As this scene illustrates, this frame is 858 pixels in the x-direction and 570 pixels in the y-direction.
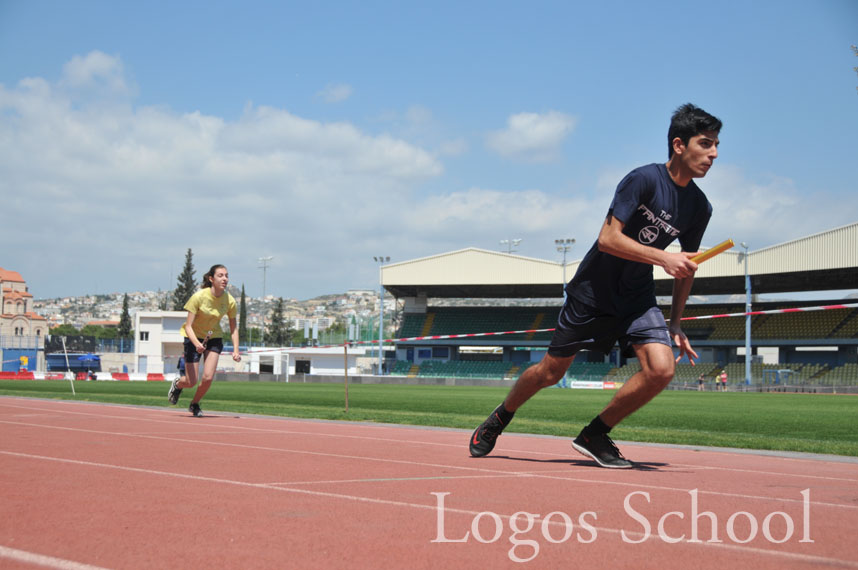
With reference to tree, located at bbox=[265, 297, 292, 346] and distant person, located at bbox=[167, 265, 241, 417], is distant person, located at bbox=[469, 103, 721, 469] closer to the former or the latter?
distant person, located at bbox=[167, 265, 241, 417]

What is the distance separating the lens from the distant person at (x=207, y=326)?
37.2ft

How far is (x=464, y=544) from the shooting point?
3.07m

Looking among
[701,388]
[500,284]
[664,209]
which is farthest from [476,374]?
[664,209]

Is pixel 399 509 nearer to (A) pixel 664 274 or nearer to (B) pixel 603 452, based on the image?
(B) pixel 603 452

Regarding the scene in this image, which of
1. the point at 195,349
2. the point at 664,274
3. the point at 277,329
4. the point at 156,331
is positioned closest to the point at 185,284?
the point at 277,329

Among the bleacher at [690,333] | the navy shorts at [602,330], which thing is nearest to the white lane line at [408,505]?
the navy shorts at [602,330]

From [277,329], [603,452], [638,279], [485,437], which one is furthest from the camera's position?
[277,329]

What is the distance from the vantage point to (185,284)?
423ft

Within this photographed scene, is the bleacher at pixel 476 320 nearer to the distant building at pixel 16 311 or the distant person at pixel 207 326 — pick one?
the distant person at pixel 207 326

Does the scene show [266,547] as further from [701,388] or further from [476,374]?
[476,374]

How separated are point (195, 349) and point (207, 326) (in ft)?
1.24

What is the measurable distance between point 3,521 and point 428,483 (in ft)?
7.25

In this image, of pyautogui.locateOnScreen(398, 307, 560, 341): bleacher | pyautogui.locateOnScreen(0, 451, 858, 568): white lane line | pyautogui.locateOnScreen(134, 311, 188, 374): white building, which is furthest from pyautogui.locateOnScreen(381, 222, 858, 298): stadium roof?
pyautogui.locateOnScreen(0, 451, 858, 568): white lane line

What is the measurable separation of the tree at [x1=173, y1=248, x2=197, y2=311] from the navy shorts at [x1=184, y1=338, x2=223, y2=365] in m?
120
